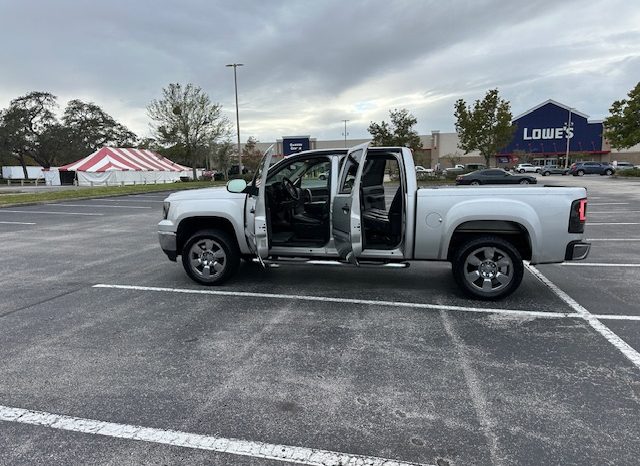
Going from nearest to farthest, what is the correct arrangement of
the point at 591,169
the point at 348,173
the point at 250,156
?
the point at 348,173 → the point at 591,169 → the point at 250,156

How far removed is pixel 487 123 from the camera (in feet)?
114

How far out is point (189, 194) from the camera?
6.05 m

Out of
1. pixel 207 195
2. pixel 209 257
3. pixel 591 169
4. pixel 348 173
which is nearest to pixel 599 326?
pixel 348 173

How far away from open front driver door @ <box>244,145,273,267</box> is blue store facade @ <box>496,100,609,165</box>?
220ft

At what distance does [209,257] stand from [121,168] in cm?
3854

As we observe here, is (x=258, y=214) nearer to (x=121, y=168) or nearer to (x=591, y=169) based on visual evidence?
(x=121, y=168)

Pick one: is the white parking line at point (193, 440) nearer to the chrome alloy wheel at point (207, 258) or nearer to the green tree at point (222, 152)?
the chrome alloy wheel at point (207, 258)

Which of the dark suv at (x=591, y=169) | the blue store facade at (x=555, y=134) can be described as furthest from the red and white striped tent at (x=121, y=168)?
the blue store facade at (x=555, y=134)

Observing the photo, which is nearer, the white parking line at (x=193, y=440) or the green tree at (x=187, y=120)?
the white parking line at (x=193, y=440)

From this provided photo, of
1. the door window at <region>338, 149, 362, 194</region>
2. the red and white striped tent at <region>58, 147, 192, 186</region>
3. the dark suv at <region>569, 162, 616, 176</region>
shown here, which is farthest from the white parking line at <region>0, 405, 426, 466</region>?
the dark suv at <region>569, 162, 616, 176</region>

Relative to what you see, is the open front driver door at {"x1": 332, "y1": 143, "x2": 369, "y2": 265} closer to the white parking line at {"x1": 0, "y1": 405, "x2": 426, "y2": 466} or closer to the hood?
the hood

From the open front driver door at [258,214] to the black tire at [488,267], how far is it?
7.76 ft

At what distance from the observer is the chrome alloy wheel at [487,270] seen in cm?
514

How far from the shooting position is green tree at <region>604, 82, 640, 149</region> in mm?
35219
